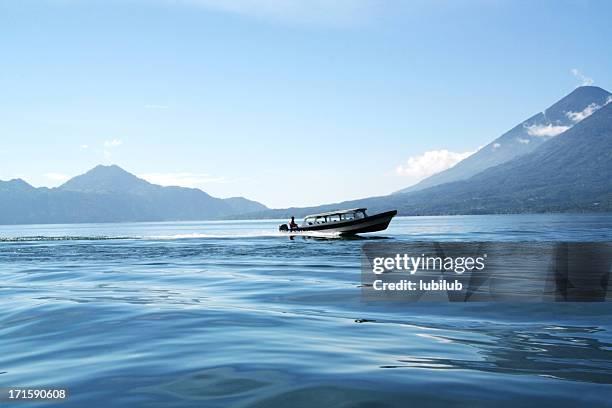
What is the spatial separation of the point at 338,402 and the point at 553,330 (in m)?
6.06

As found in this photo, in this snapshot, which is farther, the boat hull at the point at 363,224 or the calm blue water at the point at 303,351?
the boat hull at the point at 363,224

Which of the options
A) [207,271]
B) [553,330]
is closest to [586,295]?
[553,330]

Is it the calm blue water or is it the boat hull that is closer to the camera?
the calm blue water

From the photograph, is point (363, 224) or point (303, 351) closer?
point (303, 351)

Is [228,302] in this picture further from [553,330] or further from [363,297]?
[553,330]

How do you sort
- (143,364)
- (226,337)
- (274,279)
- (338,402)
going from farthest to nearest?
(274,279) < (226,337) < (143,364) < (338,402)

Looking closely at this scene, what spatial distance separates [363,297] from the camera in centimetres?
1617

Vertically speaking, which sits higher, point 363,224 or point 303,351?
point 363,224

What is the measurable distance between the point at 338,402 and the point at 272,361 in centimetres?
220

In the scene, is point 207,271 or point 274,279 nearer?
point 274,279

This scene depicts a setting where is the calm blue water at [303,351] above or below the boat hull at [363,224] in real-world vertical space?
below

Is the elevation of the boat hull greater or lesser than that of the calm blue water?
greater

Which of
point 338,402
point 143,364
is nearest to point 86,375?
point 143,364

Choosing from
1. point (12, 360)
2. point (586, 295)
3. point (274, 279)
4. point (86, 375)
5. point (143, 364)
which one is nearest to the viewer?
point (86, 375)
